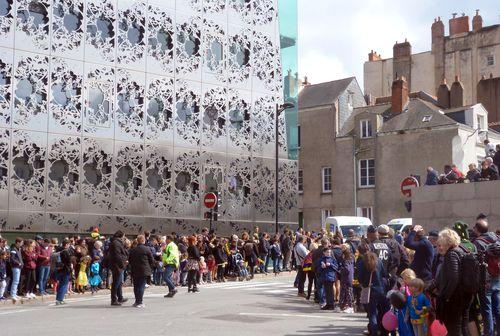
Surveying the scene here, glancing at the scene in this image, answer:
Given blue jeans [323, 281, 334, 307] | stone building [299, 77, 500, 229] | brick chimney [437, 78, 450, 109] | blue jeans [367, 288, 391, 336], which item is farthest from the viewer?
brick chimney [437, 78, 450, 109]

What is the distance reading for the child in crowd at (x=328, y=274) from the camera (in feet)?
55.6

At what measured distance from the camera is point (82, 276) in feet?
70.9

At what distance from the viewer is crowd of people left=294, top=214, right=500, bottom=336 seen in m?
8.82

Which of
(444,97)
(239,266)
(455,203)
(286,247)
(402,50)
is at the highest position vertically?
(402,50)

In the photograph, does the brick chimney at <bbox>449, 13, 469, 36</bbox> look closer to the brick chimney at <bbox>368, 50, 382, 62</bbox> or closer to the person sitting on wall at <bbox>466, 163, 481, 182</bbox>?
the brick chimney at <bbox>368, 50, 382, 62</bbox>

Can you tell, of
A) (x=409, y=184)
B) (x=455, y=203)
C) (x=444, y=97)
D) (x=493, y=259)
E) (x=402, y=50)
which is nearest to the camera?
(x=493, y=259)

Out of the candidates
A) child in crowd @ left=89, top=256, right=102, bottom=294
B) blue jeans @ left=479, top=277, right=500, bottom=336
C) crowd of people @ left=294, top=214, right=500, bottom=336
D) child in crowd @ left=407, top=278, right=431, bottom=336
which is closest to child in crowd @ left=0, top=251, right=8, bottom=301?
child in crowd @ left=89, top=256, right=102, bottom=294

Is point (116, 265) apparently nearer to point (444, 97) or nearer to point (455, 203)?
point (455, 203)

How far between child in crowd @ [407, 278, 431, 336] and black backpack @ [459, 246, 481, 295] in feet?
3.25

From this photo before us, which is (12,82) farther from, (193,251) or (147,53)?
(193,251)

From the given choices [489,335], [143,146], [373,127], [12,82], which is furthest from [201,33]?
[489,335]

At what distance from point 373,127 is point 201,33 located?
49.3 feet

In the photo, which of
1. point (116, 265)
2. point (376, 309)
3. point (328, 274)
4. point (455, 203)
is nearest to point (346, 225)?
point (455, 203)

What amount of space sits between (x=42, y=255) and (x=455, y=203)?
11844 mm
